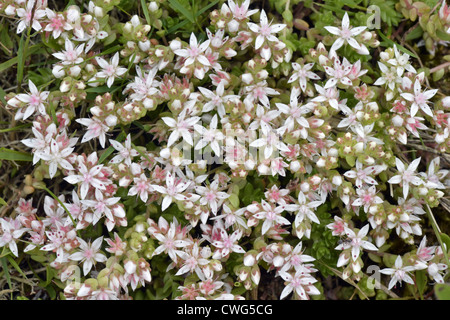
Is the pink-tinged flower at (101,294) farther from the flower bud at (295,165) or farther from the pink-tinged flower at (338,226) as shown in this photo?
the pink-tinged flower at (338,226)

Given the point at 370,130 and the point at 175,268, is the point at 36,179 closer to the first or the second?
the point at 175,268

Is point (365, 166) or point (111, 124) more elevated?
point (111, 124)

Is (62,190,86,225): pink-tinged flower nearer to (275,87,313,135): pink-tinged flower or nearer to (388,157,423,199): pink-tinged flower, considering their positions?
(275,87,313,135): pink-tinged flower

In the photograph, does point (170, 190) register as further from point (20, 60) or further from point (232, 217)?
point (20, 60)

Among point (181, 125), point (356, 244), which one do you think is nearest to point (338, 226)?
point (356, 244)

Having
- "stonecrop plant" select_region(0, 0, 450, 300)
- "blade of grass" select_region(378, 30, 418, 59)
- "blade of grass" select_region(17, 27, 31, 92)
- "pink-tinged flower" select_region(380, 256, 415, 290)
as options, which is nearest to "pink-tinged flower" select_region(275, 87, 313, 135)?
"stonecrop plant" select_region(0, 0, 450, 300)

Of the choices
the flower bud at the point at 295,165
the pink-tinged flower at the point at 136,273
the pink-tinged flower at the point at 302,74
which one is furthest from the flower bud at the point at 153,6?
the pink-tinged flower at the point at 136,273
